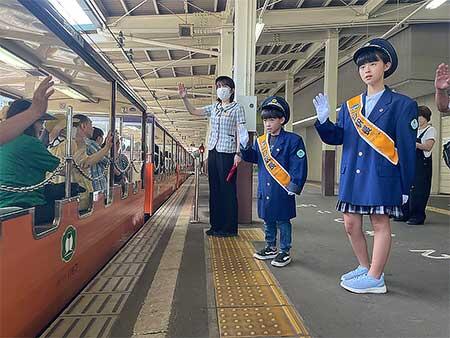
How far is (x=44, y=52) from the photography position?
2.85 meters

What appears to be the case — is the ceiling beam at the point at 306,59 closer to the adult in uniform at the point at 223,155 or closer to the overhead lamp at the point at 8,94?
the adult in uniform at the point at 223,155

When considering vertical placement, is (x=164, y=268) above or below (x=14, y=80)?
below

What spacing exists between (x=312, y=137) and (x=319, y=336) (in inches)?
793

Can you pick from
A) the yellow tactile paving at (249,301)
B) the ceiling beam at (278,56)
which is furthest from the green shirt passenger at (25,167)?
the ceiling beam at (278,56)

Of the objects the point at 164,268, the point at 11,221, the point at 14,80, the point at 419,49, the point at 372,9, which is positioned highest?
the point at 372,9

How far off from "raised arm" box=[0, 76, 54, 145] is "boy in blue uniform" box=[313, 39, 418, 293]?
1774 millimetres

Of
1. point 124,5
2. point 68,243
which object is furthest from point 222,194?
point 124,5

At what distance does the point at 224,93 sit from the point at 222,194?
1147 mm

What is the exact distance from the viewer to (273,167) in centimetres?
353

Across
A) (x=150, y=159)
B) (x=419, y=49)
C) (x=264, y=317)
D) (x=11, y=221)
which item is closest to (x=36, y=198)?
(x=11, y=221)

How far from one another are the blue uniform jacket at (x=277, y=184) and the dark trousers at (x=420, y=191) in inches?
124

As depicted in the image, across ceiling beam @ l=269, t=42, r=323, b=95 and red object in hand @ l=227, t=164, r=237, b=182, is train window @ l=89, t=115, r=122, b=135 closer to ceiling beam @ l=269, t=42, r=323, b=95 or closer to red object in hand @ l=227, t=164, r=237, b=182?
red object in hand @ l=227, t=164, r=237, b=182

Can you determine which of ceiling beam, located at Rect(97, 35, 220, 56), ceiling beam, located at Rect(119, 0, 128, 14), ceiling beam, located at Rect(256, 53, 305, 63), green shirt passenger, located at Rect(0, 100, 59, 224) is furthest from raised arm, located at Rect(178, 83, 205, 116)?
ceiling beam, located at Rect(256, 53, 305, 63)

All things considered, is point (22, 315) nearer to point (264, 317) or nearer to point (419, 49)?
Result: point (264, 317)
